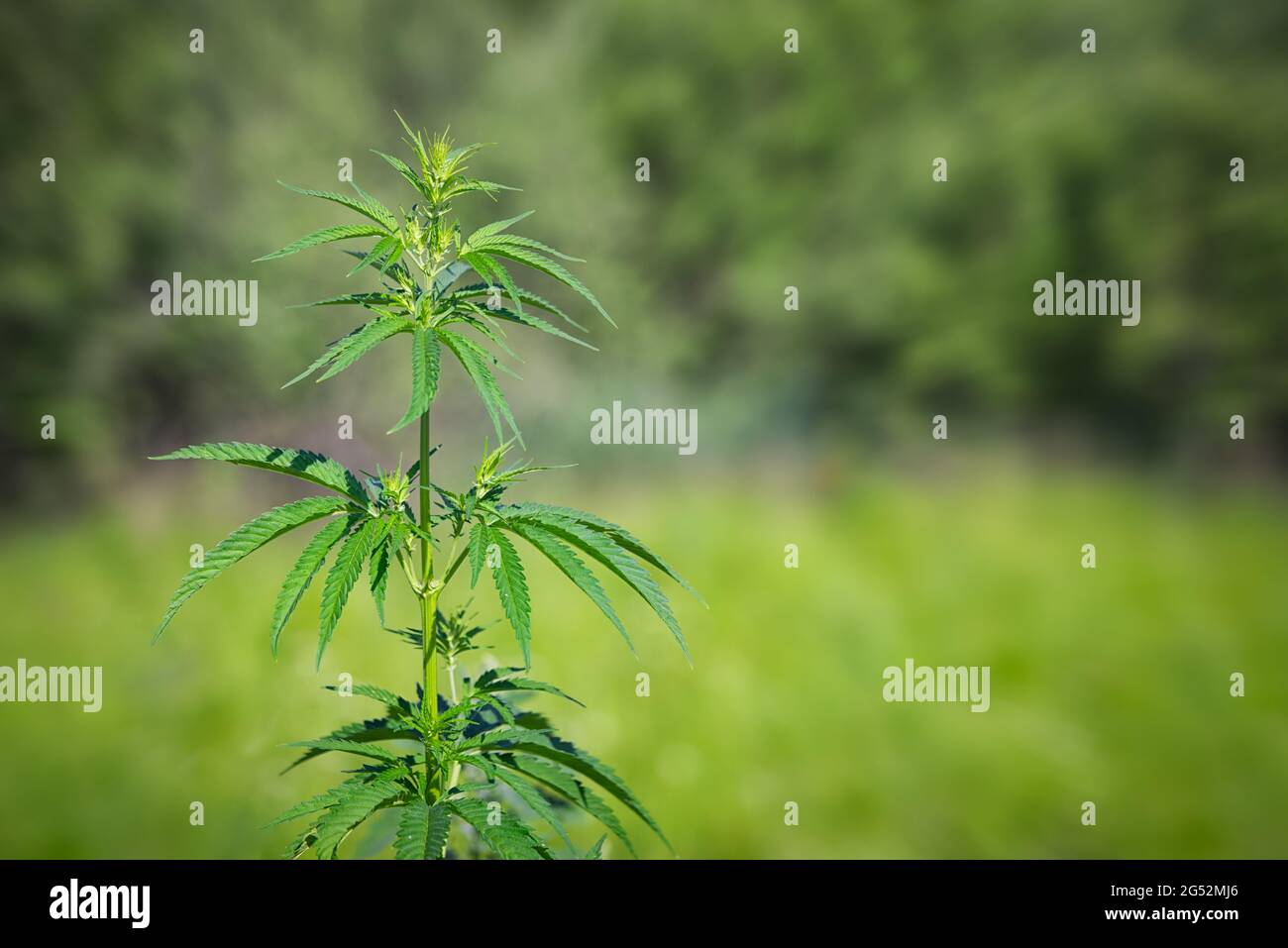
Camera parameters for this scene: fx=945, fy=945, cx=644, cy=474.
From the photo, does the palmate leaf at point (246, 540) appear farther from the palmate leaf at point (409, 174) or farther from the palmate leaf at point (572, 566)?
the palmate leaf at point (409, 174)

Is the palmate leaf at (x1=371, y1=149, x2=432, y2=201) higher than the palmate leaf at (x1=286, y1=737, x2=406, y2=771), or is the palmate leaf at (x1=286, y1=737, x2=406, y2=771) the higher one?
the palmate leaf at (x1=371, y1=149, x2=432, y2=201)

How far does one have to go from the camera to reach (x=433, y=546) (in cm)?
92

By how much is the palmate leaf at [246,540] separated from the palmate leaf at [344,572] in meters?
0.04

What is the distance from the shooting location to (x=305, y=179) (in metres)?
6.41

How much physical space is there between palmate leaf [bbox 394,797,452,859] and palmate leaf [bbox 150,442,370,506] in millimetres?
293

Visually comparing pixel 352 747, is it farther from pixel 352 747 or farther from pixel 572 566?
pixel 572 566

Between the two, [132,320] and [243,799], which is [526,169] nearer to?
[132,320]

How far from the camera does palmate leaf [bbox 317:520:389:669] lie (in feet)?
2.75

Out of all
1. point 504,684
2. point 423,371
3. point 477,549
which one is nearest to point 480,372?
point 423,371

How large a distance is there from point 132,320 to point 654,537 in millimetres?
3938

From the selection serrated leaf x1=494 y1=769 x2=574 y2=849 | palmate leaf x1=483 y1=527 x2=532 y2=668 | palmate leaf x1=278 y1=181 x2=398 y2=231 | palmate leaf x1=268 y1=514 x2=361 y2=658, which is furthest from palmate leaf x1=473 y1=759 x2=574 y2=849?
palmate leaf x1=278 y1=181 x2=398 y2=231

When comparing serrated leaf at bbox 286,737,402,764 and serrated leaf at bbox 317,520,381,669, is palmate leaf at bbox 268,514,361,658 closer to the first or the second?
serrated leaf at bbox 317,520,381,669

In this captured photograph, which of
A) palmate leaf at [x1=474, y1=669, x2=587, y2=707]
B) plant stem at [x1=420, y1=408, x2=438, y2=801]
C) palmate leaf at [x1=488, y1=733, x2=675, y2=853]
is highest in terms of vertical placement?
plant stem at [x1=420, y1=408, x2=438, y2=801]

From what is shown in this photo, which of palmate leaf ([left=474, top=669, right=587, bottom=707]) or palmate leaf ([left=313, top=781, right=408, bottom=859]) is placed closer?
palmate leaf ([left=313, top=781, right=408, bottom=859])
